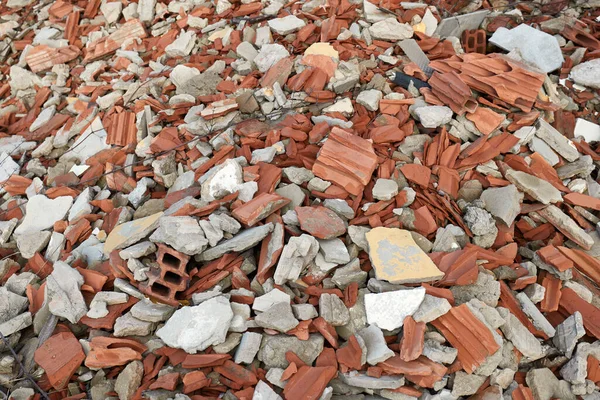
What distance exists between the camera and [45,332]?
9.92 feet

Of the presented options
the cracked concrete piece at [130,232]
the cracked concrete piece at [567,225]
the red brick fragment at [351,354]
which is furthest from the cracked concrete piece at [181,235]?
the cracked concrete piece at [567,225]

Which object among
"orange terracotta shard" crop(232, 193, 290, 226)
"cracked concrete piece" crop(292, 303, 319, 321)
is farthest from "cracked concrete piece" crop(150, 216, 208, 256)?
"cracked concrete piece" crop(292, 303, 319, 321)

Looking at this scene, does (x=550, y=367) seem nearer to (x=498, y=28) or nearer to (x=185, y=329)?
(x=185, y=329)

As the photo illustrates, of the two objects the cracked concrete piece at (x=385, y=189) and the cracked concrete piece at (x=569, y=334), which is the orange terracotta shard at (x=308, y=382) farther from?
the cracked concrete piece at (x=569, y=334)

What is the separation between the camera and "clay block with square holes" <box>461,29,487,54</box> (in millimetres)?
4676

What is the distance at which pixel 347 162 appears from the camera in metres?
3.41

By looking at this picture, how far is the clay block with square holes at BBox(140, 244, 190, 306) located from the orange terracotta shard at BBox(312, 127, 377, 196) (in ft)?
3.78

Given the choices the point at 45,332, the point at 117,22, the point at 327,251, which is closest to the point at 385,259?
the point at 327,251

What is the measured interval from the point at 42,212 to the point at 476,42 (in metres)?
4.28

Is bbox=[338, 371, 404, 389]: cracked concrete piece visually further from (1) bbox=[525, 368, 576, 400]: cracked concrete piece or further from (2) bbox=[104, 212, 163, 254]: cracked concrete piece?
(2) bbox=[104, 212, 163, 254]: cracked concrete piece

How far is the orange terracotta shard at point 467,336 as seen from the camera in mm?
2676

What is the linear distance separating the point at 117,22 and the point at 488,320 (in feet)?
18.0

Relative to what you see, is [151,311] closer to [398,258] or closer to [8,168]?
[398,258]

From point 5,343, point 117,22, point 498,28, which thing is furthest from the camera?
point 117,22
